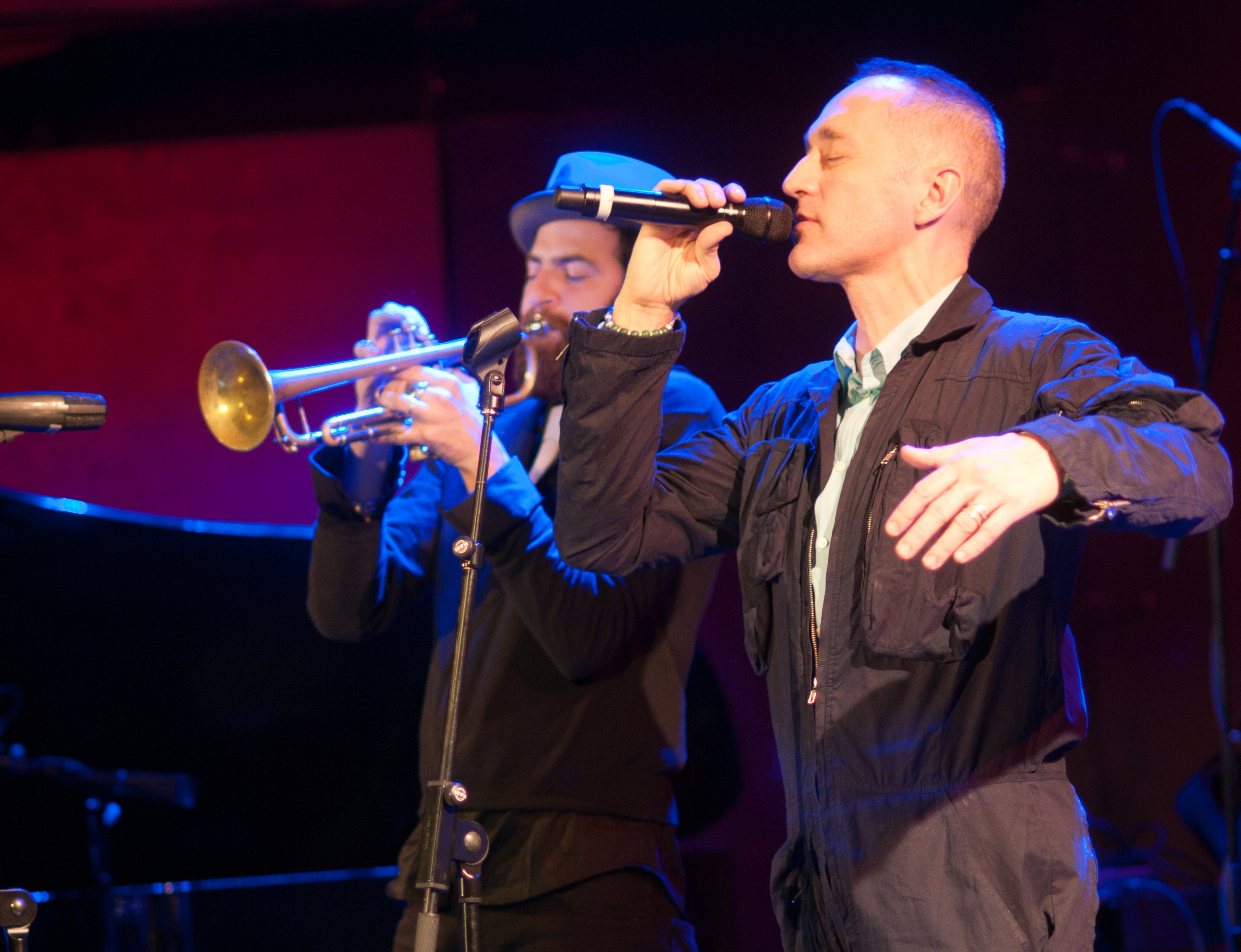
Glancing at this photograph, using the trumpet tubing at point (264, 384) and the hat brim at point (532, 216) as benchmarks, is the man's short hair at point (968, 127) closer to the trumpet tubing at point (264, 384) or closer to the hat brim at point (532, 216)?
the hat brim at point (532, 216)

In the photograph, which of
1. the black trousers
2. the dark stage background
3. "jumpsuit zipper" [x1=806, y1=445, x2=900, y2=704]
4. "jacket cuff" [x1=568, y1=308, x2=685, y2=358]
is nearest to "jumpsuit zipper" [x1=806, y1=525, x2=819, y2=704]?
"jumpsuit zipper" [x1=806, y1=445, x2=900, y2=704]

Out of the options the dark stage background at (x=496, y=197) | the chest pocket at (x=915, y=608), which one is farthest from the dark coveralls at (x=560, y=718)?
the dark stage background at (x=496, y=197)

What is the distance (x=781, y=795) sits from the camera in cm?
354

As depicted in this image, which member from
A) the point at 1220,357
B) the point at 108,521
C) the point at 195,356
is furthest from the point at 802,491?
the point at 195,356

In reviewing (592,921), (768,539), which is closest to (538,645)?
(592,921)

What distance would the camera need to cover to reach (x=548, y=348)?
272cm

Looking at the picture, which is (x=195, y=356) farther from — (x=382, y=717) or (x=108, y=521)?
(x=382, y=717)

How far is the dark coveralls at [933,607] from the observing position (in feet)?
4.71

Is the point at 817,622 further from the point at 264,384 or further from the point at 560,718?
the point at 264,384

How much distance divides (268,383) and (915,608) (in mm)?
1623

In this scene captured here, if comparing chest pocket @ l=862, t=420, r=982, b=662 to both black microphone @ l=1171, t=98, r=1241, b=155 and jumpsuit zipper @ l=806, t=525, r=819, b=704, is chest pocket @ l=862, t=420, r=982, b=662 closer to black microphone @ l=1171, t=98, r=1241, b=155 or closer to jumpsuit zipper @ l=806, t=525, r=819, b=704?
jumpsuit zipper @ l=806, t=525, r=819, b=704

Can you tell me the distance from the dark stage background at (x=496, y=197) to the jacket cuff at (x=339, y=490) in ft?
2.93

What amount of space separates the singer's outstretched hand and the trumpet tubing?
A: 85 cm

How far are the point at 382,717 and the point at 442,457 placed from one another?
1221mm
